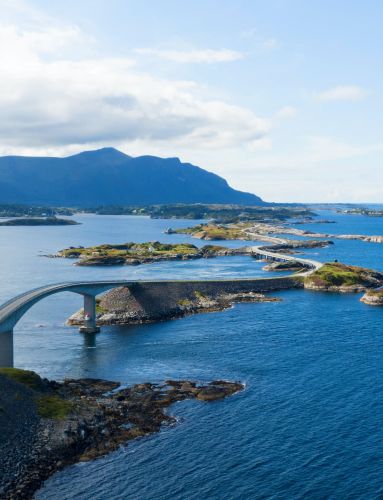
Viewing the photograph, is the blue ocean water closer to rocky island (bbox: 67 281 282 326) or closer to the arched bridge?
rocky island (bbox: 67 281 282 326)

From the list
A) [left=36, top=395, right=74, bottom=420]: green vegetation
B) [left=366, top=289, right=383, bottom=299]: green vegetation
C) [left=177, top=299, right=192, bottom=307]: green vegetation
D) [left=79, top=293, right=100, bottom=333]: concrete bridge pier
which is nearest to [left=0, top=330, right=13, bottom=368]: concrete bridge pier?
[left=36, top=395, right=74, bottom=420]: green vegetation

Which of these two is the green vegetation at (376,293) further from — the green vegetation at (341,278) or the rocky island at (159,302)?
the rocky island at (159,302)

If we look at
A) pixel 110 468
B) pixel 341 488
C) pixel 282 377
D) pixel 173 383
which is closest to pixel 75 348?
pixel 173 383

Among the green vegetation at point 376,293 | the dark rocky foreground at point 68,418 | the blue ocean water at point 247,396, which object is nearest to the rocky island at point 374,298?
the green vegetation at point 376,293

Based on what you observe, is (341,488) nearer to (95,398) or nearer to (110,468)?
(110,468)

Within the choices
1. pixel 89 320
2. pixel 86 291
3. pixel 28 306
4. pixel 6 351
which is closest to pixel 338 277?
pixel 86 291

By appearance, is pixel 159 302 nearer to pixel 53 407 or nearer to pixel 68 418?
pixel 53 407
